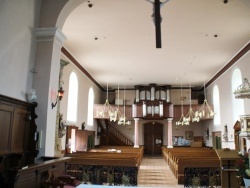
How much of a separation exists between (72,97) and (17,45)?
318 inches

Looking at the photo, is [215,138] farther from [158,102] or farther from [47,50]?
[47,50]

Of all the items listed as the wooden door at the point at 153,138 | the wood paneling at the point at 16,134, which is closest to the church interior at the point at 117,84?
the wood paneling at the point at 16,134

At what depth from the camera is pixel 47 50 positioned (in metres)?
5.47

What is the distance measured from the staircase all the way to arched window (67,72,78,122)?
5.54 meters

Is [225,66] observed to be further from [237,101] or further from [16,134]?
[16,134]

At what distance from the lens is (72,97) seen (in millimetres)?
12898

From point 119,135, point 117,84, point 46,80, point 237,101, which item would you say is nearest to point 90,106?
point 117,84

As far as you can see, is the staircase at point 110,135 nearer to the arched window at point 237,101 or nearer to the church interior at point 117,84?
the church interior at point 117,84

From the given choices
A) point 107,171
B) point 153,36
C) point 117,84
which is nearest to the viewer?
point 107,171

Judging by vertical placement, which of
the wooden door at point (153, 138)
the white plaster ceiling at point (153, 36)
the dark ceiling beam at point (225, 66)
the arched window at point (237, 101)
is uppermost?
the white plaster ceiling at point (153, 36)

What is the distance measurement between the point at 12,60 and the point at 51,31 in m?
1.16

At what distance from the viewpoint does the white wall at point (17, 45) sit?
454cm

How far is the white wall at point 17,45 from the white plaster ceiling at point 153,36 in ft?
7.57

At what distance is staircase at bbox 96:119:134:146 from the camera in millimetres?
19125
